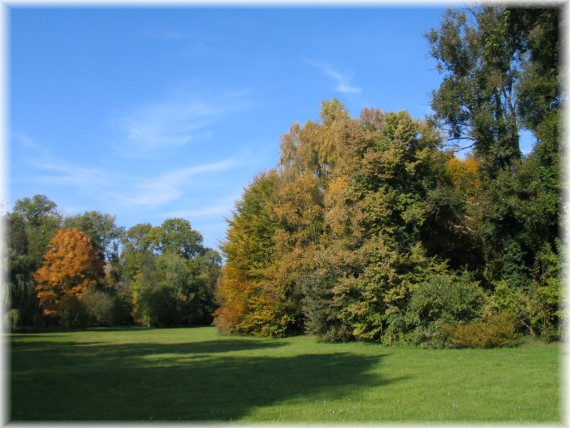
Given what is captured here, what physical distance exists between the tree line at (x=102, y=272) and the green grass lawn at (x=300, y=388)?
778 inches

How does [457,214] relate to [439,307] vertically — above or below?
above

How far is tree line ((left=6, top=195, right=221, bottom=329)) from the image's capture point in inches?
2191

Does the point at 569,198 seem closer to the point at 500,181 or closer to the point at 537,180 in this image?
the point at 537,180

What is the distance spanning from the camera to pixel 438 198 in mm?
27859

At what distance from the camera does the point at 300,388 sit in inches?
523

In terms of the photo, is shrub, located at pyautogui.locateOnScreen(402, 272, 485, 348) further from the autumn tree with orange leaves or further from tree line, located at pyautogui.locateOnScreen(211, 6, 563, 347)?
the autumn tree with orange leaves

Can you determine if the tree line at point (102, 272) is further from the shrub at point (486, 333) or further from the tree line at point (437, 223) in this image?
the shrub at point (486, 333)

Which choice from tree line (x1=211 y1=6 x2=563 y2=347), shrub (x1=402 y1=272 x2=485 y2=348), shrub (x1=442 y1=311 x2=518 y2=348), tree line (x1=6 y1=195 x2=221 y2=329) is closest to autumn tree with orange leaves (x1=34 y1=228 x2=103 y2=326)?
tree line (x1=6 y1=195 x2=221 y2=329)

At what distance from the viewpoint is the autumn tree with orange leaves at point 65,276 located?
191 ft

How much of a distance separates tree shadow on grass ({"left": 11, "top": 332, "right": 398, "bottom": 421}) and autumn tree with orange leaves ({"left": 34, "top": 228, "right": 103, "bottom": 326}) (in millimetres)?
38859

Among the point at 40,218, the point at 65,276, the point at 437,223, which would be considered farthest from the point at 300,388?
the point at 40,218

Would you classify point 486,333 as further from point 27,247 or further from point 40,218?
point 40,218

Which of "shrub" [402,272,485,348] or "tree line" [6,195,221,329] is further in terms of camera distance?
"tree line" [6,195,221,329]

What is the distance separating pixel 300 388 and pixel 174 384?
3.81 meters
